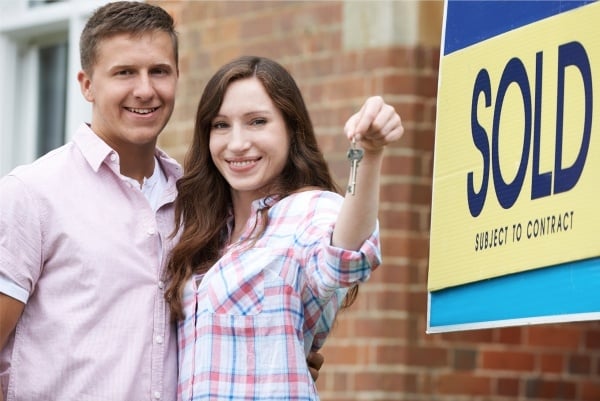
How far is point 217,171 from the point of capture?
13.1ft

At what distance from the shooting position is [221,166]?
3.87 m

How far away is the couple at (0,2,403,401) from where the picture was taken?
3.66 metres

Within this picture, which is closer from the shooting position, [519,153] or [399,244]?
[519,153]

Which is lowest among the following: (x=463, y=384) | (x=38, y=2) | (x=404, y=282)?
(x=463, y=384)

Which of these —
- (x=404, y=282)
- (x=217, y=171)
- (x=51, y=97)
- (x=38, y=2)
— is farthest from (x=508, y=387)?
(x=38, y=2)

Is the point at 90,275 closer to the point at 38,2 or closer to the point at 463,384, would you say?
the point at 463,384

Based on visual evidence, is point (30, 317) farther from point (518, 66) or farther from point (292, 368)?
point (518, 66)

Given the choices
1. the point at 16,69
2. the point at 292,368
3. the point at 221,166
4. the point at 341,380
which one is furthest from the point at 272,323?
the point at 16,69

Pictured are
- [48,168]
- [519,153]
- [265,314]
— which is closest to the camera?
[519,153]

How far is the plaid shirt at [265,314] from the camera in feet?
11.9

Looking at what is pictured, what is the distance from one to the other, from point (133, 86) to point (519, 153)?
1.05 m

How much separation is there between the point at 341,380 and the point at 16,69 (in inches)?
110

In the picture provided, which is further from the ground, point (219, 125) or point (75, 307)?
point (219, 125)

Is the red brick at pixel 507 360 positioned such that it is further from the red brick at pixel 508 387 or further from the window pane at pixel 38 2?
the window pane at pixel 38 2
